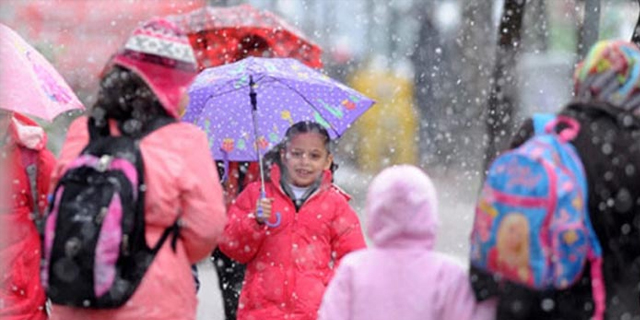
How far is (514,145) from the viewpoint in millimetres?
4934

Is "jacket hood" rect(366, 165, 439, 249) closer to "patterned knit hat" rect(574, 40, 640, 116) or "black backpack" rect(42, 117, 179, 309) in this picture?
"patterned knit hat" rect(574, 40, 640, 116)

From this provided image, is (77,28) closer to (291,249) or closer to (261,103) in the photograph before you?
(261,103)

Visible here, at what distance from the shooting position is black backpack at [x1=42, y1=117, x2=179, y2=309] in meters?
4.93

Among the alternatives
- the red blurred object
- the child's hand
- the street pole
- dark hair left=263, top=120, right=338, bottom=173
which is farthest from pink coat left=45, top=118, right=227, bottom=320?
the red blurred object

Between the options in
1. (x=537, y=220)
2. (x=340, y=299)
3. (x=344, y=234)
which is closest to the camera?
(x=537, y=220)

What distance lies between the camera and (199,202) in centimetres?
508

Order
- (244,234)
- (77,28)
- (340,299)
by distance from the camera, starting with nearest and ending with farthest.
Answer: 1. (340,299)
2. (244,234)
3. (77,28)

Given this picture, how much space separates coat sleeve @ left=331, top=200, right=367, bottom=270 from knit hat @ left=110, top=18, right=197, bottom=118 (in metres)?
1.69

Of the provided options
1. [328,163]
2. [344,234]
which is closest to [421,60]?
[328,163]

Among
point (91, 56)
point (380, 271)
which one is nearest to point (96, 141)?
point (380, 271)

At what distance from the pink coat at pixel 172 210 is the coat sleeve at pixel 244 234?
1.38 metres

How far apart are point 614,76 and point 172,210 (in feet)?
5.21

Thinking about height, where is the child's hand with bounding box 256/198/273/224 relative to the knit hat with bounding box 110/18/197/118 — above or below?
below

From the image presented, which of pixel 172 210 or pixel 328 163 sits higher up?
pixel 172 210
